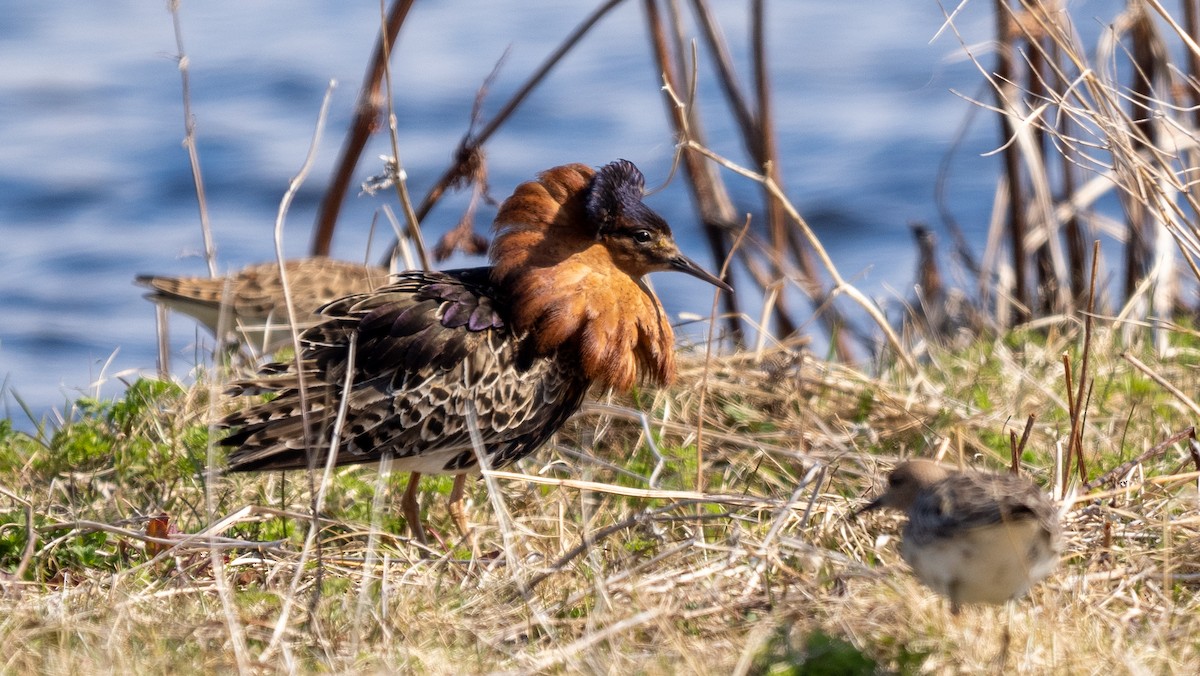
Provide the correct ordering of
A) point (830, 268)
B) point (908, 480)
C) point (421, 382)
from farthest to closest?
point (830, 268) → point (421, 382) → point (908, 480)

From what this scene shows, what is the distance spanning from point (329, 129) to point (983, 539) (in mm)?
12407

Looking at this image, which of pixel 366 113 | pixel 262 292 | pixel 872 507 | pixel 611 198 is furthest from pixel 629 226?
pixel 262 292

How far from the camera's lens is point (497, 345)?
206 inches

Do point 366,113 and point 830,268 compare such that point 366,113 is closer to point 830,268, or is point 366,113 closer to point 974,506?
point 830,268

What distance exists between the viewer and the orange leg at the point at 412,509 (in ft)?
16.9

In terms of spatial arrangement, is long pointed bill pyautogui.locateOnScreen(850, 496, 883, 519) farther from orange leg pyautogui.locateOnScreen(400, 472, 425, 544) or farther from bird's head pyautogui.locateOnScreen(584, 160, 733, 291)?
orange leg pyautogui.locateOnScreen(400, 472, 425, 544)

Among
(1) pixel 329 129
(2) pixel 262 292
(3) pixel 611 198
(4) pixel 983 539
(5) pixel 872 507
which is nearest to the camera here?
(4) pixel 983 539

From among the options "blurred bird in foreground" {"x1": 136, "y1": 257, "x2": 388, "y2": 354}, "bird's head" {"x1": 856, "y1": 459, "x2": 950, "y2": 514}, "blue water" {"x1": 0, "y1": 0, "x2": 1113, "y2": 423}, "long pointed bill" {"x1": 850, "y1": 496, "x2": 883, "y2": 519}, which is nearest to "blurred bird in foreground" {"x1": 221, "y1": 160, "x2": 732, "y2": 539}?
"long pointed bill" {"x1": 850, "y1": 496, "x2": 883, "y2": 519}

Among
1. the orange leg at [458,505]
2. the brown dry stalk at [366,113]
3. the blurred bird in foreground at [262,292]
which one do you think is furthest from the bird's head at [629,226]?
the blurred bird in foreground at [262,292]

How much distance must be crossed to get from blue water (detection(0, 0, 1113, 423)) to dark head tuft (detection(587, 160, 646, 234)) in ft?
19.6

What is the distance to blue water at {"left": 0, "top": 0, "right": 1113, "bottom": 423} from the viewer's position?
513 inches

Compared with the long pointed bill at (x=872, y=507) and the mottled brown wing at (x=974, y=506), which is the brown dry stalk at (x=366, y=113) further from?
the mottled brown wing at (x=974, y=506)

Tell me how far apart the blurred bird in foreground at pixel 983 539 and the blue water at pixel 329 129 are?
26.5ft

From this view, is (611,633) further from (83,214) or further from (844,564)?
(83,214)
